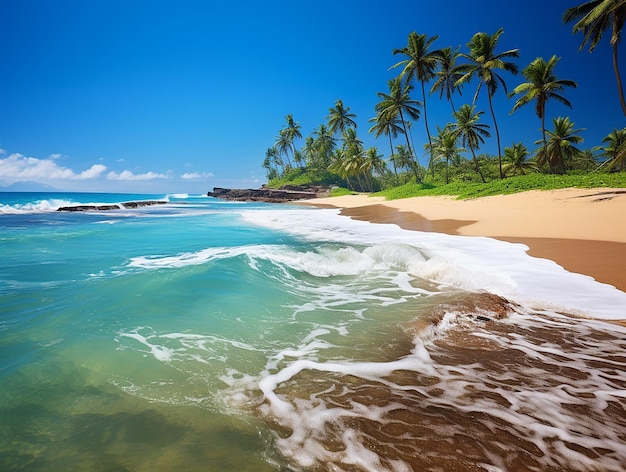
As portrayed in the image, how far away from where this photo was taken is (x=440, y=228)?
13383 mm

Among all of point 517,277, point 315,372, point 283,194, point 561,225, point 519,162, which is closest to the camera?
point 315,372

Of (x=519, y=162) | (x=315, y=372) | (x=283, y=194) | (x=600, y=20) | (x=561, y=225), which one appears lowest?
(x=315, y=372)

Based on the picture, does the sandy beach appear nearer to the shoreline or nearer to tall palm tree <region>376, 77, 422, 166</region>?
the shoreline

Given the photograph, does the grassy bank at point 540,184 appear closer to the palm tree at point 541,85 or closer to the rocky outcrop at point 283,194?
the palm tree at point 541,85

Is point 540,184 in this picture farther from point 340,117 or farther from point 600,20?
point 340,117

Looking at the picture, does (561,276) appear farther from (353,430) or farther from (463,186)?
(463,186)

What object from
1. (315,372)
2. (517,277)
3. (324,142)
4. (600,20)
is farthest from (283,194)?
(315,372)

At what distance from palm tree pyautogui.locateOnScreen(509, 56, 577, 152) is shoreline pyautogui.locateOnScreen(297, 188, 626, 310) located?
15722mm

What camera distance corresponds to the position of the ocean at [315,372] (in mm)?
2092

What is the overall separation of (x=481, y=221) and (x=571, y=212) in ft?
10.5

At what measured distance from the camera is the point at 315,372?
3.18m

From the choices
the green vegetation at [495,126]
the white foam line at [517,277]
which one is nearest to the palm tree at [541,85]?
the green vegetation at [495,126]

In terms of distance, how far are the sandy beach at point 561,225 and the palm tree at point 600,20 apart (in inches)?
347

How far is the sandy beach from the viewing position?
666 cm
